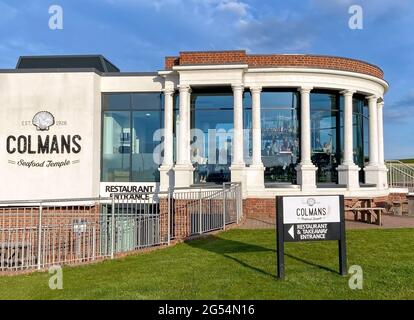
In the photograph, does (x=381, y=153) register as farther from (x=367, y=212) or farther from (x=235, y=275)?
(x=235, y=275)

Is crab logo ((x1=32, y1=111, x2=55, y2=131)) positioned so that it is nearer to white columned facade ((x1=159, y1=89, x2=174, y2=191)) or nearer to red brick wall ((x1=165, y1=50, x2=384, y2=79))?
white columned facade ((x1=159, y1=89, x2=174, y2=191))

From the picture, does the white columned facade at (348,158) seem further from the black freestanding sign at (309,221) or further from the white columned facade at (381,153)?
the black freestanding sign at (309,221)

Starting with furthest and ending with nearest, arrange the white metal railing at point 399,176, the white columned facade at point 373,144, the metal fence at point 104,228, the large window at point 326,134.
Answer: the white metal railing at point 399,176
the white columned facade at point 373,144
the large window at point 326,134
the metal fence at point 104,228

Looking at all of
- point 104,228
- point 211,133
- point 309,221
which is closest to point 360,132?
point 211,133

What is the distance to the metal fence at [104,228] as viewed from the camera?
8.48m

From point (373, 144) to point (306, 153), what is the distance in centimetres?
411

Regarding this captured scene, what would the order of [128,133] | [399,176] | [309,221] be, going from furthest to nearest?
[399,176], [128,133], [309,221]

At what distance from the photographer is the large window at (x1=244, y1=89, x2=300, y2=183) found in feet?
54.7

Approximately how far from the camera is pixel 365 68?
16.9 meters

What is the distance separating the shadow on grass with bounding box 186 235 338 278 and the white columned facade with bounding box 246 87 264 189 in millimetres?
5307

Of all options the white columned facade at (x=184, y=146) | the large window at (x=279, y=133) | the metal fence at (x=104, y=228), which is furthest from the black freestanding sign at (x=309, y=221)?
the large window at (x=279, y=133)

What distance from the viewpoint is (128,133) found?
1734cm

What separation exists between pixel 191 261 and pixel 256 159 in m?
8.60

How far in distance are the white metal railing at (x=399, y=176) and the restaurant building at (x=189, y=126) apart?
2.65 metres
